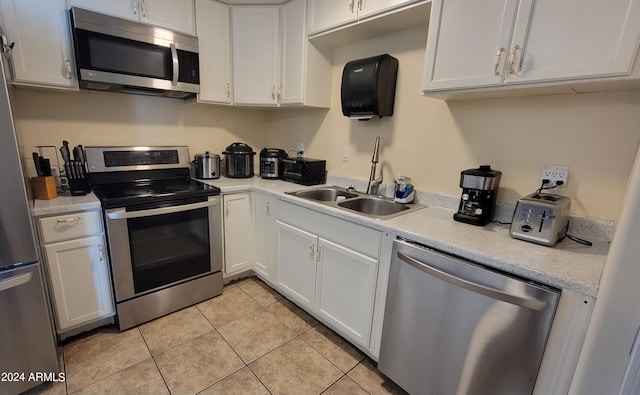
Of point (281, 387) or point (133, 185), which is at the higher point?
point (133, 185)

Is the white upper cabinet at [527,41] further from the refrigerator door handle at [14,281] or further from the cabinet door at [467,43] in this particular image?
the refrigerator door handle at [14,281]

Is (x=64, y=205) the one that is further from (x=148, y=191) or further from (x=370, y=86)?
(x=370, y=86)

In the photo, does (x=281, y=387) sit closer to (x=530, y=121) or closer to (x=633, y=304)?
(x=633, y=304)

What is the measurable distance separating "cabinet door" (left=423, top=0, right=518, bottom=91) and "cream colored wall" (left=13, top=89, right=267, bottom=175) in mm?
1975

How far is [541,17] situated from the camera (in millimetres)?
1117

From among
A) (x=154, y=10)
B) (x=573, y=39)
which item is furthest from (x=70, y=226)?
(x=573, y=39)

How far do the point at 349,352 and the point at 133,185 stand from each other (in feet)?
6.42

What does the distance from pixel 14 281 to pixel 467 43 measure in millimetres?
2350

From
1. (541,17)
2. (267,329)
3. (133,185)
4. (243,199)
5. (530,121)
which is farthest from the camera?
(243,199)

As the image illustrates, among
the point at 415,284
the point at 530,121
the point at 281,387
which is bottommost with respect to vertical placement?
the point at 281,387

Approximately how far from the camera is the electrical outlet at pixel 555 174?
4.49ft

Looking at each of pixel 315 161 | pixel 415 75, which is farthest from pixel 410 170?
pixel 315 161

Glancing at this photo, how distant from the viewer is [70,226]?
1576 mm

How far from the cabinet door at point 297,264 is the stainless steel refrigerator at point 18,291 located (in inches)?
51.5
